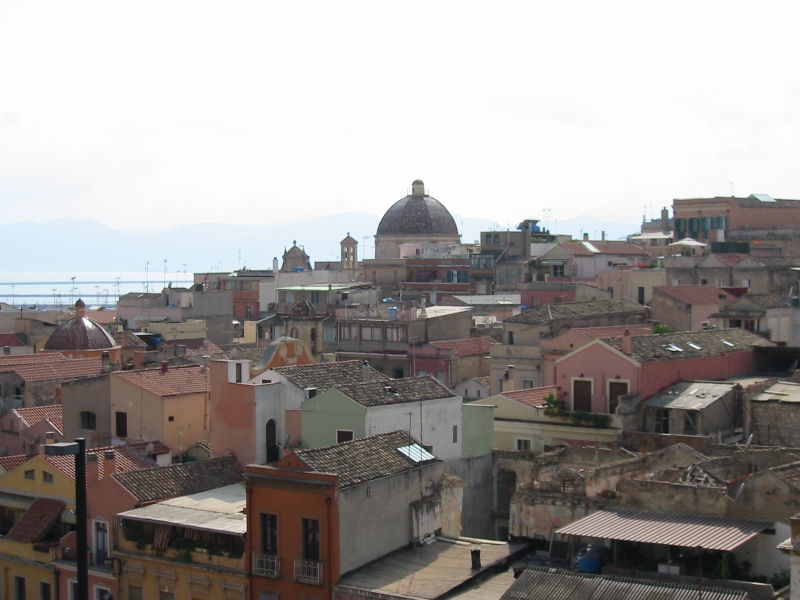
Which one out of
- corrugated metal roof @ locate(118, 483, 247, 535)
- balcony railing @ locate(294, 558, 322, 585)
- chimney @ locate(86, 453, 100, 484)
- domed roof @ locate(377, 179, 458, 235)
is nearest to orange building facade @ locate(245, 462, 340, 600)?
balcony railing @ locate(294, 558, 322, 585)

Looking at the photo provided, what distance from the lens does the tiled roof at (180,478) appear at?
1151 inches

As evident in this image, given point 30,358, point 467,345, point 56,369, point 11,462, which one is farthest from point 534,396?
point 30,358

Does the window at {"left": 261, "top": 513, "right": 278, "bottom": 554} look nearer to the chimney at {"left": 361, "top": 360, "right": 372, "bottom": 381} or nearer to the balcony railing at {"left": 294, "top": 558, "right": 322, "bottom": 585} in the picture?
the balcony railing at {"left": 294, "top": 558, "right": 322, "bottom": 585}

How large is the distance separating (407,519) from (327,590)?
8.95 feet

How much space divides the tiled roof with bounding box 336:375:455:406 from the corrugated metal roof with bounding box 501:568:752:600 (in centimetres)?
948

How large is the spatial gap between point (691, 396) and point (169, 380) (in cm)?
1521

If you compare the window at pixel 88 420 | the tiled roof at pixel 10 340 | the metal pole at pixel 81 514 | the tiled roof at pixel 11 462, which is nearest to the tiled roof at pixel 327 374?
the window at pixel 88 420

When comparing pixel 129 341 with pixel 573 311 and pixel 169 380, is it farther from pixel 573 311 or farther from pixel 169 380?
pixel 573 311

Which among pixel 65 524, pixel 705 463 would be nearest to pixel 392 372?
pixel 65 524

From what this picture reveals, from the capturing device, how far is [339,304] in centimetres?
6806

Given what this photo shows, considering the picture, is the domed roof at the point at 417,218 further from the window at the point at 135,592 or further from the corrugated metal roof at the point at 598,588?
the corrugated metal roof at the point at 598,588

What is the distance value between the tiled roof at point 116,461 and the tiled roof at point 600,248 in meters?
45.1

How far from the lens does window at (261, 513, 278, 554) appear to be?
25156mm

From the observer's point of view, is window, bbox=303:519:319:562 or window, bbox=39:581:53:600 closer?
window, bbox=303:519:319:562
